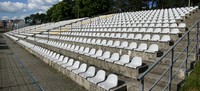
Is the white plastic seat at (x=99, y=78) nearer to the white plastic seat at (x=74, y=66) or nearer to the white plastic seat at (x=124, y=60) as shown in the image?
Answer: the white plastic seat at (x=124, y=60)

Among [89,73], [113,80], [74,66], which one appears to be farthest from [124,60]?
[74,66]

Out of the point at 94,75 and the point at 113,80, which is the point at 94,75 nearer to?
the point at 94,75

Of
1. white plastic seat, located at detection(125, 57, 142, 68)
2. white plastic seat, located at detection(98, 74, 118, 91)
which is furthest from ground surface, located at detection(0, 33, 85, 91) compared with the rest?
white plastic seat, located at detection(125, 57, 142, 68)

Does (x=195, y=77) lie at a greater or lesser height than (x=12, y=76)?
greater

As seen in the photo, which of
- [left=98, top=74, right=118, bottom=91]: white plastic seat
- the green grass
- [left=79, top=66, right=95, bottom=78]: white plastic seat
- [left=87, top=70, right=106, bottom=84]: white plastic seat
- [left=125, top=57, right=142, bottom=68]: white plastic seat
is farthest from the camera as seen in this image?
[left=79, top=66, right=95, bottom=78]: white plastic seat

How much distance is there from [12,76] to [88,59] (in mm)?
3310

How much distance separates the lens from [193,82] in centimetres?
427

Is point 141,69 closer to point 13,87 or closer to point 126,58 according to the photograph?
point 126,58

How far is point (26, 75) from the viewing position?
8188mm

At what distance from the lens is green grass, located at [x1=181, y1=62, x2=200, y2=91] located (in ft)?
13.7

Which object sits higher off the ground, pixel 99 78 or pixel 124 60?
pixel 124 60

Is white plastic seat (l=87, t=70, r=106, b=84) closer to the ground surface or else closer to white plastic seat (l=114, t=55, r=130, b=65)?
the ground surface

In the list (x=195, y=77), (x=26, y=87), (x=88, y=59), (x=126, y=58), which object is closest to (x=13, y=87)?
(x=26, y=87)

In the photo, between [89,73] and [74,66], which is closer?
[89,73]
